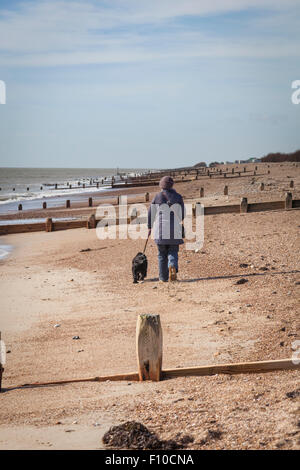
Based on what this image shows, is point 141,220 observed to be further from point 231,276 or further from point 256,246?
point 231,276

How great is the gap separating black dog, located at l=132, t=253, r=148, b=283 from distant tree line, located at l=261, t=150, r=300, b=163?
90.8 meters

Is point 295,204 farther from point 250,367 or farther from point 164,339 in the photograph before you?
point 250,367

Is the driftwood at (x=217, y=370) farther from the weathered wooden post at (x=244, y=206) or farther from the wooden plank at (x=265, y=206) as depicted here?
the wooden plank at (x=265, y=206)

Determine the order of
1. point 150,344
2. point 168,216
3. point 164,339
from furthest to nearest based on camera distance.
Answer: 1. point 168,216
2. point 164,339
3. point 150,344

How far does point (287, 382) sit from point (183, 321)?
2901mm

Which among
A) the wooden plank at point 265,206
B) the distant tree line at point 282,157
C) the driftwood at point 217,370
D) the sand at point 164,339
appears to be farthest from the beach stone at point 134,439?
the distant tree line at point 282,157

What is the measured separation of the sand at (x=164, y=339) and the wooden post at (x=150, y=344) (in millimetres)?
165

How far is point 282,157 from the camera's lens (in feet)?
340

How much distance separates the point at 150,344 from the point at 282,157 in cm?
10334

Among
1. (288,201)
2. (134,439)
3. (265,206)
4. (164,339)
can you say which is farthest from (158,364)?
(288,201)

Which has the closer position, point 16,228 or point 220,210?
point 220,210

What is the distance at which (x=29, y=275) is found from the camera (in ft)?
38.2

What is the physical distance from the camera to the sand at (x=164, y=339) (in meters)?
4.08
